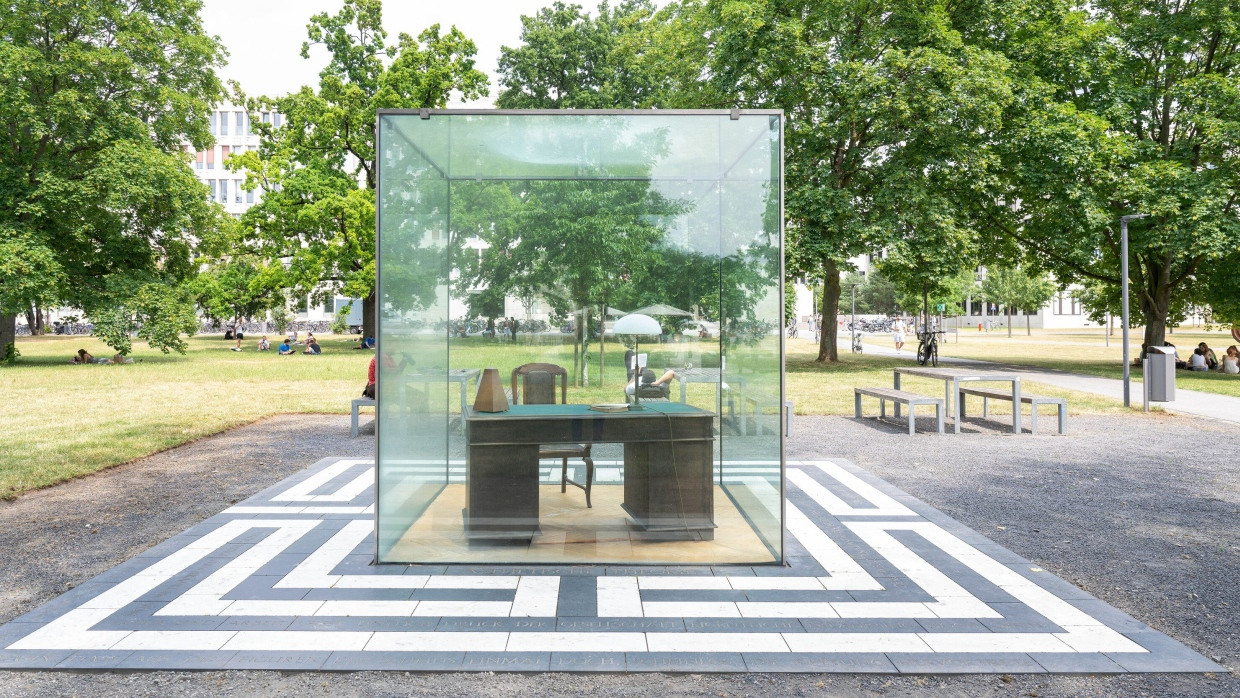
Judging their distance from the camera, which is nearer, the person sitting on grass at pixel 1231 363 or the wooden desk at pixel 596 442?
the wooden desk at pixel 596 442

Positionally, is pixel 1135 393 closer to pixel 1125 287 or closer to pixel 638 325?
pixel 1125 287

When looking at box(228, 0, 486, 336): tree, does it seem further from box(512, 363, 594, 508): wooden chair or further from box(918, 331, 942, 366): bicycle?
box(512, 363, 594, 508): wooden chair

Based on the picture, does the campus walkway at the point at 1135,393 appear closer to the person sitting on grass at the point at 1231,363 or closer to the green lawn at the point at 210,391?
the green lawn at the point at 210,391

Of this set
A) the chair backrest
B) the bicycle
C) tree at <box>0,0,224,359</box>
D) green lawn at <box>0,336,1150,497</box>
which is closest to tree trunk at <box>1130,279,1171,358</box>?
the bicycle

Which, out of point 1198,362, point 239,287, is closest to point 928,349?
point 1198,362

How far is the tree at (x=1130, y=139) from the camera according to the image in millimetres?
23391

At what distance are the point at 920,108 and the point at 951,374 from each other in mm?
12806

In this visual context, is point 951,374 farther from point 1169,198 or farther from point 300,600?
point 1169,198

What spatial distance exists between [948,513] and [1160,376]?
404 inches

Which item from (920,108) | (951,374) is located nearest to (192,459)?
(951,374)

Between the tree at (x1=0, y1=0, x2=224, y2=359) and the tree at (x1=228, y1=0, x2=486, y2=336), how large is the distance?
5.84 meters

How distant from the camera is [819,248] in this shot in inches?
948

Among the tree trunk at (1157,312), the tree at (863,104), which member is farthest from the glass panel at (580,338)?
the tree trunk at (1157,312)

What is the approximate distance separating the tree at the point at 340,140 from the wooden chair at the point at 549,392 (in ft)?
101
